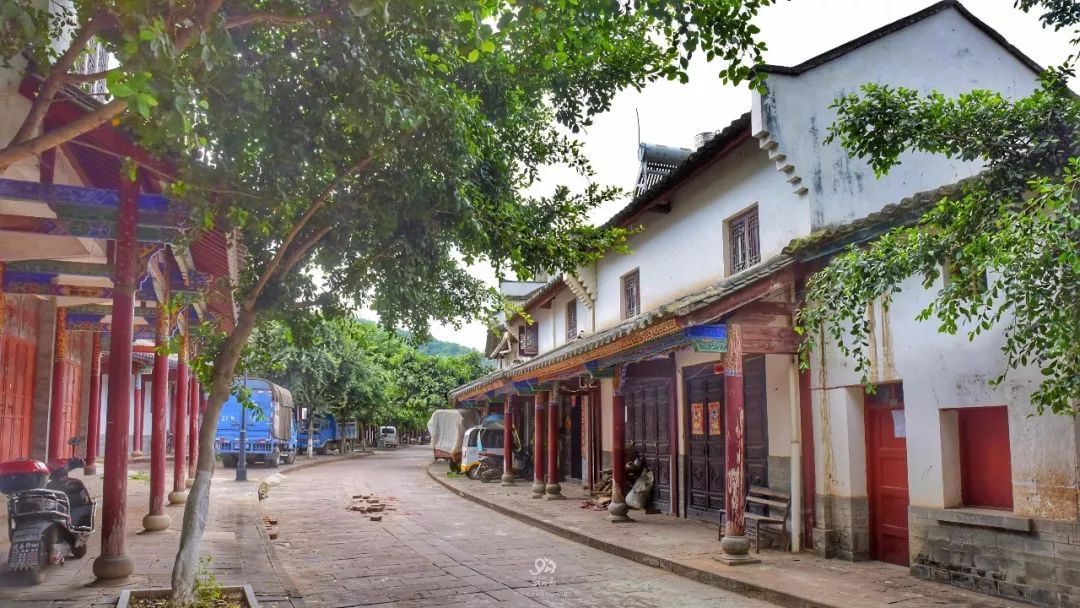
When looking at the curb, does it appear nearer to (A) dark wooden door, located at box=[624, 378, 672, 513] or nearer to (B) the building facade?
(B) the building facade

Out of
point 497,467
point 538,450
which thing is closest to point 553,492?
point 538,450

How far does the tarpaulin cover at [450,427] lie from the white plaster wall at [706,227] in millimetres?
15044

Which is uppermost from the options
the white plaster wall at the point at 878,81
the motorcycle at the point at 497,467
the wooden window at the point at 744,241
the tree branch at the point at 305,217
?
the white plaster wall at the point at 878,81

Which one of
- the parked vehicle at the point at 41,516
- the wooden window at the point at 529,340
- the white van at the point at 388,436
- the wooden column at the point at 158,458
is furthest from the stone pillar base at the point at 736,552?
the white van at the point at 388,436

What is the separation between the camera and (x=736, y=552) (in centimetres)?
952

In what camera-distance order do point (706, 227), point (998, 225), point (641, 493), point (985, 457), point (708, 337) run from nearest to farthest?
point (998, 225)
point (985, 457)
point (708, 337)
point (706, 227)
point (641, 493)

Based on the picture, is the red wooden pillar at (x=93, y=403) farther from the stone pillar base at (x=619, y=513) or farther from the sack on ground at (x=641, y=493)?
the sack on ground at (x=641, y=493)

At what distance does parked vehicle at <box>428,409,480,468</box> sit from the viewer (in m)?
31.0

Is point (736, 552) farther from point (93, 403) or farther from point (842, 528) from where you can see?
point (93, 403)

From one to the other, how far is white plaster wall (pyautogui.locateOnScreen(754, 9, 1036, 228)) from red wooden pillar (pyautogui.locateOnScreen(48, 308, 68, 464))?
13.6 m

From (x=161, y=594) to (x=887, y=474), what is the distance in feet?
25.9

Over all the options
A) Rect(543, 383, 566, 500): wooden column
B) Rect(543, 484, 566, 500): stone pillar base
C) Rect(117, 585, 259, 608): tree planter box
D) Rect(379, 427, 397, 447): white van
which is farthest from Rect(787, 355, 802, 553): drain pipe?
Rect(379, 427, 397, 447): white van

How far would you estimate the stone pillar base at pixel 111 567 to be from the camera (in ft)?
26.2

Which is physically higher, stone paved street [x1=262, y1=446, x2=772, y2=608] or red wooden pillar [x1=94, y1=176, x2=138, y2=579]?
red wooden pillar [x1=94, y1=176, x2=138, y2=579]
